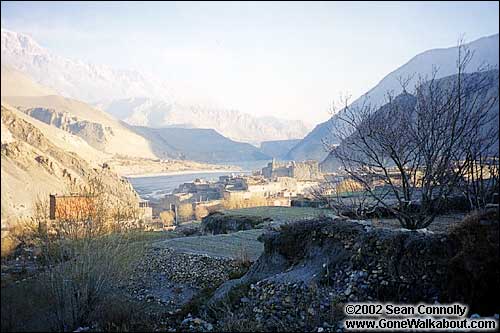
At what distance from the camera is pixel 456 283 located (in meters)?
5.81

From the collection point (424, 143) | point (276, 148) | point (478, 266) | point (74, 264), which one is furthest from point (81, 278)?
point (276, 148)

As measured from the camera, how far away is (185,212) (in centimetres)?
4188

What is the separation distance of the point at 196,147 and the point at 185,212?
279 feet

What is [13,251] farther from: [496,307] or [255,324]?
[496,307]

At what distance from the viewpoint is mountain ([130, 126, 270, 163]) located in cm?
10639

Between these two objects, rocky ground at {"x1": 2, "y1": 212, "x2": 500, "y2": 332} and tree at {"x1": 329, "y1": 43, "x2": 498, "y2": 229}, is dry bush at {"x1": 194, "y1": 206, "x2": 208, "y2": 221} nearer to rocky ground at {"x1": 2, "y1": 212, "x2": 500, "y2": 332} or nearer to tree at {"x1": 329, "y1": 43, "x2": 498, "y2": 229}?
tree at {"x1": 329, "y1": 43, "x2": 498, "y2": 229}

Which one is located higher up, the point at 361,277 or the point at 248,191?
the point at 248,191

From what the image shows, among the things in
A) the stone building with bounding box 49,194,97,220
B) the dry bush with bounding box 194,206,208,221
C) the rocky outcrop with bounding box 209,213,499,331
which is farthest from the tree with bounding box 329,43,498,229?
the dry bush with bounding box 194,206,208,221

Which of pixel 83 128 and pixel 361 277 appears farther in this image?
pixel 83 128

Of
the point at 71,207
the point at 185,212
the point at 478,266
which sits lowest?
the point at 185,212

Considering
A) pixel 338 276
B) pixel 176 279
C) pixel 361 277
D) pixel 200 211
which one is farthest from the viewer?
pixel 200 211

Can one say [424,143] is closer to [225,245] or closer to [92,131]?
[225,245]

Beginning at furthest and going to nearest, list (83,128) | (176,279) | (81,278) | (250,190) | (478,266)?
1. (83,128)
2. (250,190)
3. (176,279)
4. (81,278)
5. (478,266)

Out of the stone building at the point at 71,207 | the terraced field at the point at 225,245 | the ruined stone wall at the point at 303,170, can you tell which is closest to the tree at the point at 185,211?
the ruined stone wall at the point at 303,170
